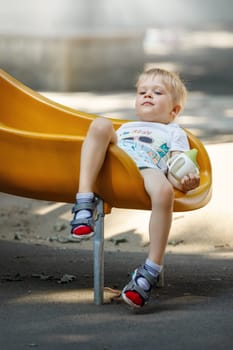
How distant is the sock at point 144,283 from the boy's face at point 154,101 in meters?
0.86

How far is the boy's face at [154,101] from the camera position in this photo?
5.12 m

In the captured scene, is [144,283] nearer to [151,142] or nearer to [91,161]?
[91,161]

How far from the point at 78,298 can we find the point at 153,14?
14053mm

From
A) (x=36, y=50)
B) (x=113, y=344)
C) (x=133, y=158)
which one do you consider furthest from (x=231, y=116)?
(x=113, y=344)

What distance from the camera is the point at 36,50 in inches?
551

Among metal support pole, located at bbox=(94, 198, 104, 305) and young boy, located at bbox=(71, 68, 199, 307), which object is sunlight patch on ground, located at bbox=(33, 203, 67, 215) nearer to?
young boy, located at bbox=(71, 68, 199, 307)

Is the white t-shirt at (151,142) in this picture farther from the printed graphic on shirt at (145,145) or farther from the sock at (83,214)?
Result: the sock at (83,214)

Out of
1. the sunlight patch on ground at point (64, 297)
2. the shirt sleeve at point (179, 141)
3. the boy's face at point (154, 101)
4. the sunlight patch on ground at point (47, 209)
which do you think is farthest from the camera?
the sunlight patch on ground at point (47, 209)

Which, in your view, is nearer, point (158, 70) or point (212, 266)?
point (158, 70)

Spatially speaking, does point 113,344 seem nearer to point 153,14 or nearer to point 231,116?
point 231,116

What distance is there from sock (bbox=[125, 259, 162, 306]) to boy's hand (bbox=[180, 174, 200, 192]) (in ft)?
1.39

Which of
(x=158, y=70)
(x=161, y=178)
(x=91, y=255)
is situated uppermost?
(x=158, y=70)

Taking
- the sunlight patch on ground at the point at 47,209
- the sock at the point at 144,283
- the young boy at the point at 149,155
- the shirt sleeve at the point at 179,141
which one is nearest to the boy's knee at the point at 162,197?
the young boy at the point at 149,155

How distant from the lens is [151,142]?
4.97 meters
